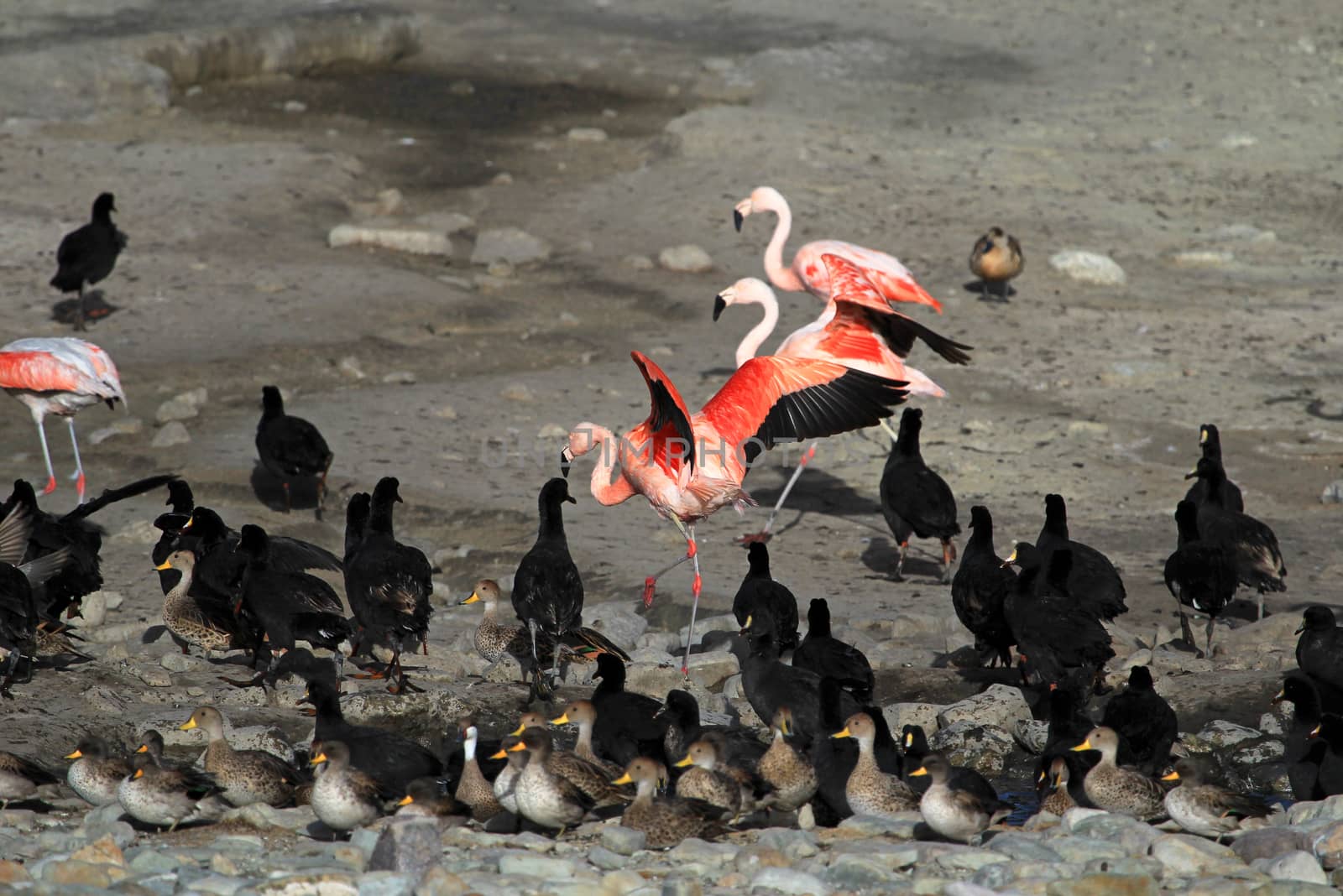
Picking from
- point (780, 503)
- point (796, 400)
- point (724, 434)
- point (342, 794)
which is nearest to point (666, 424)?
point (724, 434)

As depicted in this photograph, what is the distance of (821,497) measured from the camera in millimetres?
11781

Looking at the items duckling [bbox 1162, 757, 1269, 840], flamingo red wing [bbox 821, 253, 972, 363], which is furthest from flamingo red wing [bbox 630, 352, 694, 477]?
duckling [bbox 1162, 757, 1269, 840]

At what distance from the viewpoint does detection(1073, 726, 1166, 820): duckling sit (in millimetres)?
6879

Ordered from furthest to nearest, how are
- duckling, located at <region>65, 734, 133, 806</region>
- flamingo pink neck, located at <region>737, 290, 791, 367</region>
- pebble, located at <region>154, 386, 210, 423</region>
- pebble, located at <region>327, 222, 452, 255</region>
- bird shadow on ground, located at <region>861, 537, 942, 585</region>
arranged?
pebble, located at <region>327, 222, 452, 255</region> < pebble, located at <region>154, 386, 210, 423</region> < flamingo pink neck, located at <region>737, 290, 791, 367</region> < bird shadow on ground, located at <region>861, 537, 942, 585</region> < duckling, located at <region>65, 734, 133, 806</region>

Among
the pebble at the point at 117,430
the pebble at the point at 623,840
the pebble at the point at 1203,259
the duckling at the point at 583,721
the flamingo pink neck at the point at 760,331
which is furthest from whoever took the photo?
the pebble at the point at 1203,259

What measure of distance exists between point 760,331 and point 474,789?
5.35 m

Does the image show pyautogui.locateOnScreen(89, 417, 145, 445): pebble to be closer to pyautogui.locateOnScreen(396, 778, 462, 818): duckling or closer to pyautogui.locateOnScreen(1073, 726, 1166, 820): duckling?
pyautogui.locateOnScreen(396, 778, 462, 818): duckling

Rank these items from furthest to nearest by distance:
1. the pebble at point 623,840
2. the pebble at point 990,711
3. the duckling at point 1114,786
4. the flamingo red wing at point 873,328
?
the flamingo red wing at point 873,328 < the pebble at point 990,711 < the duckling at point 1114,786 < the pebble at point 623,840

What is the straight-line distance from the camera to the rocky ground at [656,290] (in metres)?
8.32

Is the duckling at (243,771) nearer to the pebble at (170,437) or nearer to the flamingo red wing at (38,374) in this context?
the flamingo red wing at (38,374)

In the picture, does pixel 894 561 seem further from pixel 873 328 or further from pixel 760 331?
pixel 760 331

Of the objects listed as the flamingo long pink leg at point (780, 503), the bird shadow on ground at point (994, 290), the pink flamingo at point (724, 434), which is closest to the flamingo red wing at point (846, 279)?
the flamingo long pink leg at point (780, 503)

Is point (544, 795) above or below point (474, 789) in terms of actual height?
above

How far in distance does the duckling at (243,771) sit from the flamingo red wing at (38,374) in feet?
14.7
